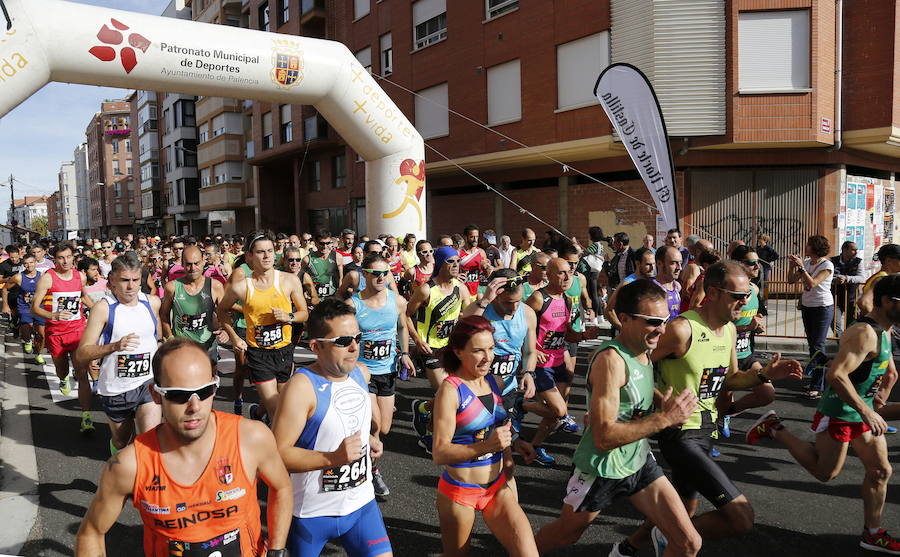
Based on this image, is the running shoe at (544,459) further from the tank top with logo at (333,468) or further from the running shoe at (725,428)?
the tank top with logo at (333,468)

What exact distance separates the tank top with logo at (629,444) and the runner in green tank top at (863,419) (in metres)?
1.19

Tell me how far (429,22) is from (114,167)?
253 feet

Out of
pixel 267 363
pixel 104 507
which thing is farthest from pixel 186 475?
pixel 267 363

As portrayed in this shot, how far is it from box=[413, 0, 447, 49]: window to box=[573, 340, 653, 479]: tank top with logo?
19.8 metres

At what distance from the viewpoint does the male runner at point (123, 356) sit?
15.6ft

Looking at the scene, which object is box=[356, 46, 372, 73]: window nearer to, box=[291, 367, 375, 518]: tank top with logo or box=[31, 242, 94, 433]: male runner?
box=[31, 242, 94, 433]: male runner

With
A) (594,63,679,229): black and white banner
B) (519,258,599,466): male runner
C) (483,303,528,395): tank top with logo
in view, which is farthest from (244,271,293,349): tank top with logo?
(594,63,679,229): black and white banner

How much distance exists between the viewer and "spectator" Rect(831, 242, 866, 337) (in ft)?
32.3

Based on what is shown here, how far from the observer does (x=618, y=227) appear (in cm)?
1711

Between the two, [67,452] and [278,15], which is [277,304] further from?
[278,15]

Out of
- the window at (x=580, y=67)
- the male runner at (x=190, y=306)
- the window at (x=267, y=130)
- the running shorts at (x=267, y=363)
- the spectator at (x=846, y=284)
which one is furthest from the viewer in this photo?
the window at (x=267, y=130)

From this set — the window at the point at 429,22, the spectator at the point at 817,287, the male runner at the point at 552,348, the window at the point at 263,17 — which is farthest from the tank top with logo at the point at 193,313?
the window at the point at 263,17

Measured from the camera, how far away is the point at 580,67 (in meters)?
17.0

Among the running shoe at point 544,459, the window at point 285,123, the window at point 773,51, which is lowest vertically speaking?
the running shoe at point 544,459
